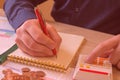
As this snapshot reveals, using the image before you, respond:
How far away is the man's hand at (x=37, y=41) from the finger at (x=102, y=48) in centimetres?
11

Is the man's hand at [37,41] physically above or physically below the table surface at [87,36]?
below

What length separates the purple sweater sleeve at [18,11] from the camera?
99cm

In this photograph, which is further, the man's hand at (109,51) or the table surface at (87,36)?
the table surface at (87,36)

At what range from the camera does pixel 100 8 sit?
3.83 feet

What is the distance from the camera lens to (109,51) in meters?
0.82

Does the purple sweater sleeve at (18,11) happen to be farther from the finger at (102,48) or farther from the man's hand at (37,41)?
the finger at (102,48)

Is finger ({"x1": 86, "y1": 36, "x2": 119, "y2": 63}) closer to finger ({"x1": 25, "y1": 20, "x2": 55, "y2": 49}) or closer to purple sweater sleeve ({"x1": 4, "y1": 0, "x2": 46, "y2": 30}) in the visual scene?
finger ({"x1": 25, "y1": 20, "x2": 55, "y2": 49})

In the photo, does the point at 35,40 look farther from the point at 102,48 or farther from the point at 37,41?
the point at 102,48

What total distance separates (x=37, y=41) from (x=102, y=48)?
19 centimetres

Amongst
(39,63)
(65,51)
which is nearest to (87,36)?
(65,51)

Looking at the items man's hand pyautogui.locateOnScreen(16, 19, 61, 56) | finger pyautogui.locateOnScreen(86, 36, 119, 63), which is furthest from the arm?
finger pyautogui.locateOnScreen(86, 36, 119, 63)

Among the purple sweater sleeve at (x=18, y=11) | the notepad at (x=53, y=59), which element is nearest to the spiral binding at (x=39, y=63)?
the notepad at (x=53, y=59)

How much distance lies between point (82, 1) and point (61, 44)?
0.35m

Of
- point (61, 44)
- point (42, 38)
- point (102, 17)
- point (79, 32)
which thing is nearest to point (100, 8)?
point (102, 17)
